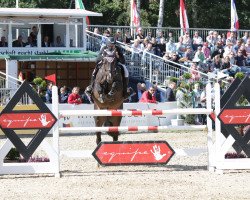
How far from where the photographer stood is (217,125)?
15.7m

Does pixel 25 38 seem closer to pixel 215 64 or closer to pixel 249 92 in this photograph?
pixel 215 64

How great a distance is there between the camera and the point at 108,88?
18.1m

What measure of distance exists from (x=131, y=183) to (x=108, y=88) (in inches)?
165

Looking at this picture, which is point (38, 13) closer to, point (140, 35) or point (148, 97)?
point (140, 35)

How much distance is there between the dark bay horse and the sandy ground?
902 millimetres

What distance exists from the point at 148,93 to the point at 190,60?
621cm

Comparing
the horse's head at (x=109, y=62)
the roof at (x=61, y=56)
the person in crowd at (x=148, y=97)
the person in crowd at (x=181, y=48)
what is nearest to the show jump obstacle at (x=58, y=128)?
the horse's head at (x=109, y=62)

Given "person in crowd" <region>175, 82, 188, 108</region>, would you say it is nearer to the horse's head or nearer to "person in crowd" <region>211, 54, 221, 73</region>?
"person in crowd" <region>211, 54, 221, 73</region>

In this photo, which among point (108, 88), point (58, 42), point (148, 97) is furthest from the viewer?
point (58, 42)

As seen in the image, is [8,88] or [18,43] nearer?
[8,88]

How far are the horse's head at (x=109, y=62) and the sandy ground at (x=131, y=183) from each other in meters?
1.77

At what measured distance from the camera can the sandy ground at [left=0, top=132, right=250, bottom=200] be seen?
13.0m

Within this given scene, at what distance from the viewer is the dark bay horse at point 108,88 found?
17.8 meters

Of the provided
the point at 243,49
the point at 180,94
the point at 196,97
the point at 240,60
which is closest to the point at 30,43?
the point at 180,94
